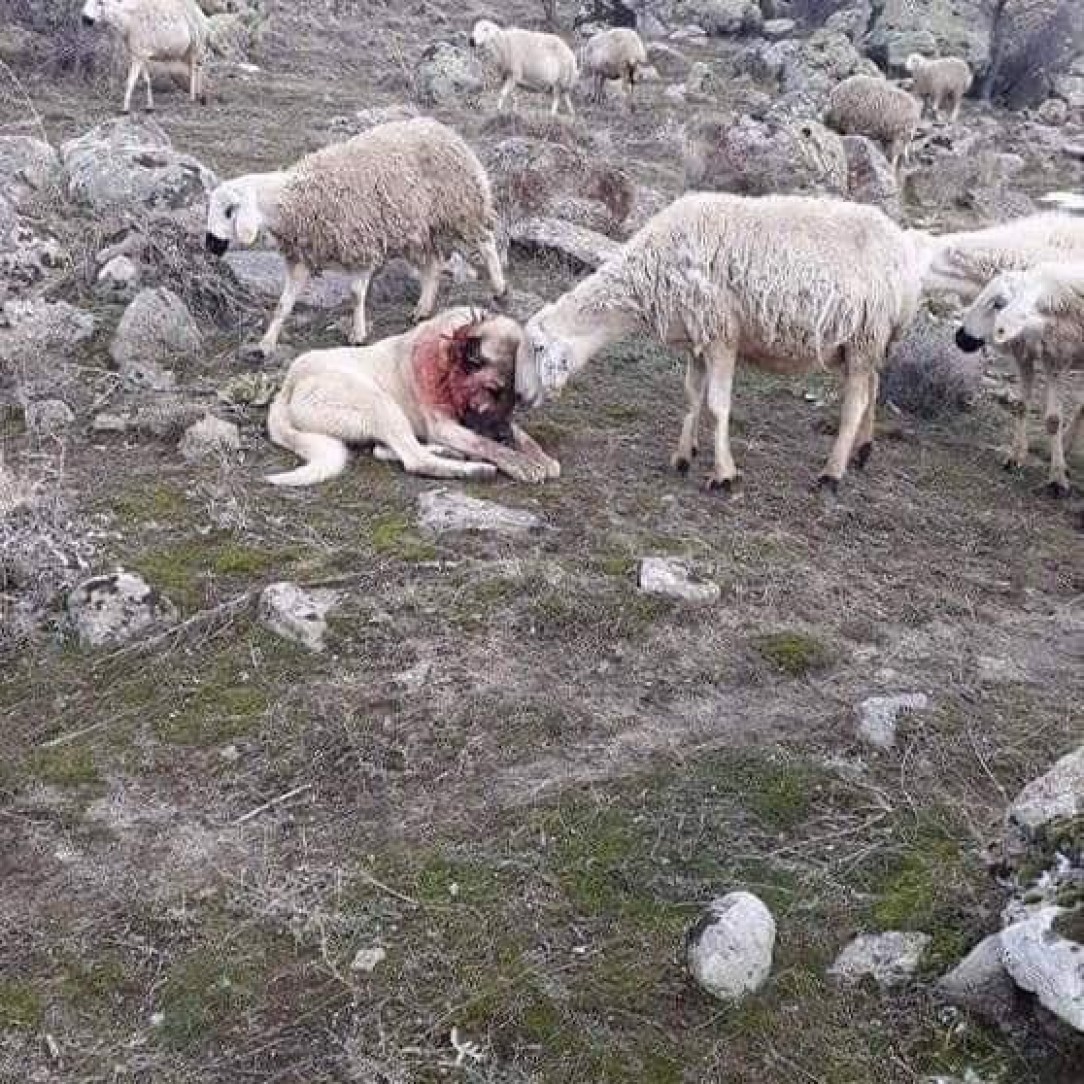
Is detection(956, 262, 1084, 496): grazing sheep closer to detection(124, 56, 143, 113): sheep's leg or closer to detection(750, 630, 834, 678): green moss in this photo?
detection(750, 630, 834, 678): green moss

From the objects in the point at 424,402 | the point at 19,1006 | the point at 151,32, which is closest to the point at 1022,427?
the point at 424,402

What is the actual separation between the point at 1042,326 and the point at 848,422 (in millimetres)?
1438

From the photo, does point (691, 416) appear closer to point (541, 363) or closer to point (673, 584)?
point (541, 363)

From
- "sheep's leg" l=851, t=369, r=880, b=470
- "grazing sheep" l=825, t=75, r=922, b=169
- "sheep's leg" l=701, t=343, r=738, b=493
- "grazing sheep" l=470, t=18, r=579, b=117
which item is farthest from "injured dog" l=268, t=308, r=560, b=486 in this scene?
"grazing sheep" l=470, t=18, r=579, b=117

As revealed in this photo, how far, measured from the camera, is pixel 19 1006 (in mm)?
3512

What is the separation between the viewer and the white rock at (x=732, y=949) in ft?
11.7

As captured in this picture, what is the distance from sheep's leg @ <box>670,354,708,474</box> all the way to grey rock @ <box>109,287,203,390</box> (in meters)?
3.16

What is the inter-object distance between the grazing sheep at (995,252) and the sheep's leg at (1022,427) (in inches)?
39.2

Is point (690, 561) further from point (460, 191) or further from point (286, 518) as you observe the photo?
point (460, 191)

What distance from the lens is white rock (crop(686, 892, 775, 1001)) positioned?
3568 mm

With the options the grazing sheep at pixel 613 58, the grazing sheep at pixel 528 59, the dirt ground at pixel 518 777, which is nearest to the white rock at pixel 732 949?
the dirt ground at pixel 518 777

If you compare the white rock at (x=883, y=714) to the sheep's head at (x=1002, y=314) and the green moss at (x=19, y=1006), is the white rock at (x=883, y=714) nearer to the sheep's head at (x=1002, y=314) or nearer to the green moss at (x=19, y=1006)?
the green moss at (x=19, y=1006)

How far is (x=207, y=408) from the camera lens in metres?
7.44

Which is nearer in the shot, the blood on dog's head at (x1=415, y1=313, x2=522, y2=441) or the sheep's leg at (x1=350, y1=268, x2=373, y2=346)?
the blood on dog's head at (x1=415, y1=313, x2=522, y2=441)
